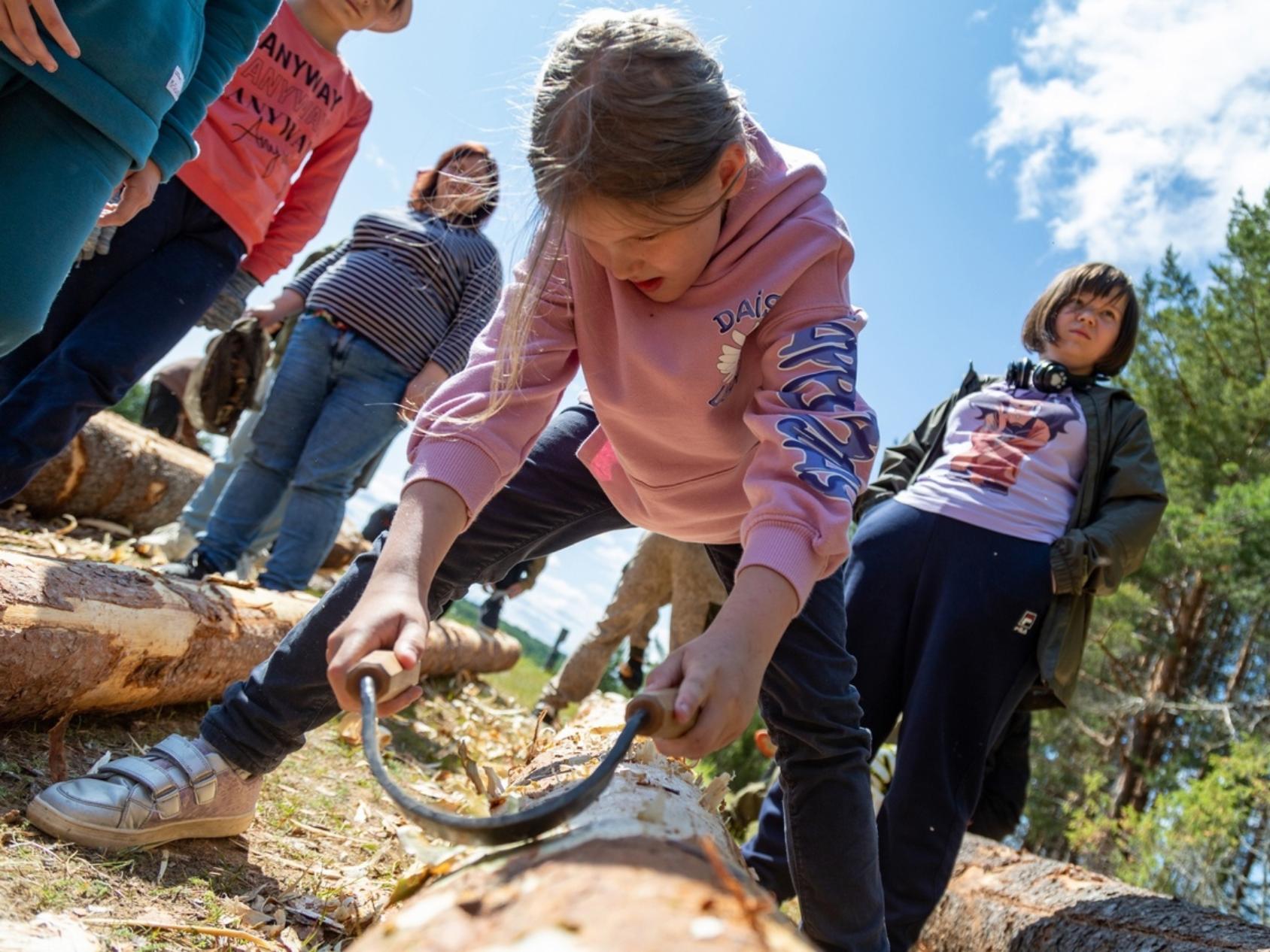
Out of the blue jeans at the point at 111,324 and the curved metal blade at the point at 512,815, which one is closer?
the curved metal blade at the point at 512,815

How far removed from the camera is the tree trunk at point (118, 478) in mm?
4938

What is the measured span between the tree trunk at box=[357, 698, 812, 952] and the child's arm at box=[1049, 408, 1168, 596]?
181 centimetres

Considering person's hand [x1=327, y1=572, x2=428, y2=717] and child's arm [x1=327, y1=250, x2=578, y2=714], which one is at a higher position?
child's arm [x1=327, y1=250, x2=578, y2=714]

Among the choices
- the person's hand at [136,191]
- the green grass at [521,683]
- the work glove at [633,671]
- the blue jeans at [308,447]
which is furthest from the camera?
the green grass at [521,683]

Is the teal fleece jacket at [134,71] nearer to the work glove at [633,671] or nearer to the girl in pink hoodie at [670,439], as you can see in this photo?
the girl in pink hoodie at [670,439]

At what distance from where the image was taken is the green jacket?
8.75ft

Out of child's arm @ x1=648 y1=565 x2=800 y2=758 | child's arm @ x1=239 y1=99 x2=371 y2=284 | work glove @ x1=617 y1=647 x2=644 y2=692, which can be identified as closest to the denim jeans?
child's arm @ x1=239 y1=99 x2=371 y2=284

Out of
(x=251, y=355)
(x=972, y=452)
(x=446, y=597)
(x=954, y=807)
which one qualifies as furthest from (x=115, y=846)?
(x=251, y=355)

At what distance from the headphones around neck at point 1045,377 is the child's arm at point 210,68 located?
2.48 metres

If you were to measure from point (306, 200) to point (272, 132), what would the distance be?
409 millimetres

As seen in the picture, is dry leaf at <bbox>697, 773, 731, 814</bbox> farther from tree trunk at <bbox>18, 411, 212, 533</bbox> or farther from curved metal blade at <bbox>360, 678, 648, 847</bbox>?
tree trunk at <bbox>18, 411, 212, 533</bbox>

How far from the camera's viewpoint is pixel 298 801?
249 centimetres

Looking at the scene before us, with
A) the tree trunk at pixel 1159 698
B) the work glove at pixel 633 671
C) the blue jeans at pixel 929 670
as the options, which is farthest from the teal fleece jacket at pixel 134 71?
the tree trunk at pixel 1159 698

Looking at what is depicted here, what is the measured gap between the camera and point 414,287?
4.00 m
